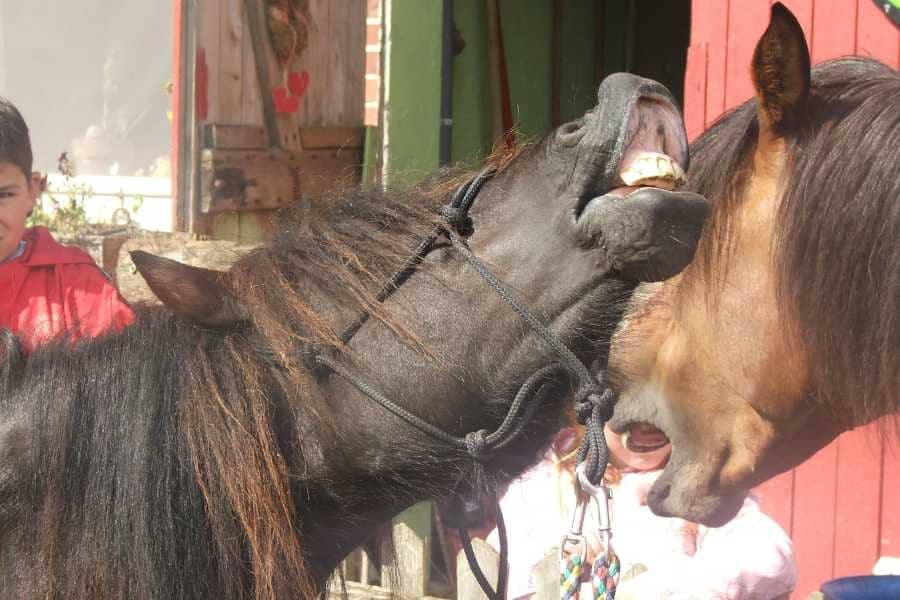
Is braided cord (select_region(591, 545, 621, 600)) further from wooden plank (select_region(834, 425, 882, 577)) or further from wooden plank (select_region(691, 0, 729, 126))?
wooden plank (select_region(691, 0, 729, 126))

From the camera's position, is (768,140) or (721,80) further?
(721,80)

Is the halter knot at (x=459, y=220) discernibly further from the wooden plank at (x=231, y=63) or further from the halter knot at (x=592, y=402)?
the wooden plank at (x=231, y=63)

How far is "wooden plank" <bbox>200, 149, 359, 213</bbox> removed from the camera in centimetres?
379

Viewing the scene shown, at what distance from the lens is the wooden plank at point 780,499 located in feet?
10.1

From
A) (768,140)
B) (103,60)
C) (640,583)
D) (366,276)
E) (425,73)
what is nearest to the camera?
(366,276)

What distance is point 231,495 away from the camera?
116 centimetres

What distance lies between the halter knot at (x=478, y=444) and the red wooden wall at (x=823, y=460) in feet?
6.42

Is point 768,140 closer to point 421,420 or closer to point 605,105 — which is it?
point 605,105

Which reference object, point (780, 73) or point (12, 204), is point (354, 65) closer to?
point (12, 204)

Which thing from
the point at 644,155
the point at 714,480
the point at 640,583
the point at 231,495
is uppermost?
the point at 644,155

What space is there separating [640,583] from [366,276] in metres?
1.60

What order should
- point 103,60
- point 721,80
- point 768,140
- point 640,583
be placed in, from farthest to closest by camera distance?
1. point 103,60
2. point 721,80
3. point 640,583
4. point 768,140

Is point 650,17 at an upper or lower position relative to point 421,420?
upper

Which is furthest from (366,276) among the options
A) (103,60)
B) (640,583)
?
(103,60)
